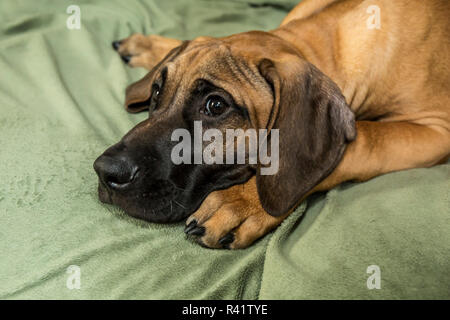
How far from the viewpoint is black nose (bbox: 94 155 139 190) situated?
5.04 ft

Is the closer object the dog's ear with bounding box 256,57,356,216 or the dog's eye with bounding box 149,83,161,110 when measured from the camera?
the dog's ear with bounding box 256,57,356,216

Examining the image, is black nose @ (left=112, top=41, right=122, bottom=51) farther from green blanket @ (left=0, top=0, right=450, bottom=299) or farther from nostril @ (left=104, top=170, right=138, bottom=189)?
nostril @ (left=104, top=170, right=138, bottom=189)

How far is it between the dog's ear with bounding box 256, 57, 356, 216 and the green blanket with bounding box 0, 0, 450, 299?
0.14m

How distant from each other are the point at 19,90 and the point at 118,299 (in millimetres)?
1410

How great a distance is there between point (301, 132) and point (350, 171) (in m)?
0.32

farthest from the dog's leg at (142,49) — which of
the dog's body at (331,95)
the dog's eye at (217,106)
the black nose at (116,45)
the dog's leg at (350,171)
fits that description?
the dog's leg at (350,171)

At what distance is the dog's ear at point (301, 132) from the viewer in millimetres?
1628

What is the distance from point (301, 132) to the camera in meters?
1.63

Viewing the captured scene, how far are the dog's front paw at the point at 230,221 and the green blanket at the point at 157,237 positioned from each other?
0.12 feet

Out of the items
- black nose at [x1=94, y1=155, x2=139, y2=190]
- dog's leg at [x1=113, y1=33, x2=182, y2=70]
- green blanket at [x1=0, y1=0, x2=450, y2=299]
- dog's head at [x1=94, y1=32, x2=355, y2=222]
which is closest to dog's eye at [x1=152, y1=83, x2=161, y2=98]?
dog's head at [x1=94, y1=32, x2=355, y2=222]

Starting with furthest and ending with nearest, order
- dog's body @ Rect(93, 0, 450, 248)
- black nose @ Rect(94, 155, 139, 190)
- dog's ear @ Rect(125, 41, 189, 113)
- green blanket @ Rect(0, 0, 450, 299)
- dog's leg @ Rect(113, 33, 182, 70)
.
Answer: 1. dog's leg @ Rect(113, 33, 182, 70)
2. dog's ear @ Rect(125, 41, 189, 113)
3. dog's body @ Rect(93, 0, 450, 248)
4. black nose @ Rect(94, 155, 139, 190)
5. green blanket @ Rect(0, 0, 450, 299)

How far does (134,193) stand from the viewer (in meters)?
1.58

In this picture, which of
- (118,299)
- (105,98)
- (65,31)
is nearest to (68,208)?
(118,299)

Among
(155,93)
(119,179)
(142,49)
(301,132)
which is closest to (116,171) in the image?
(119,179)
